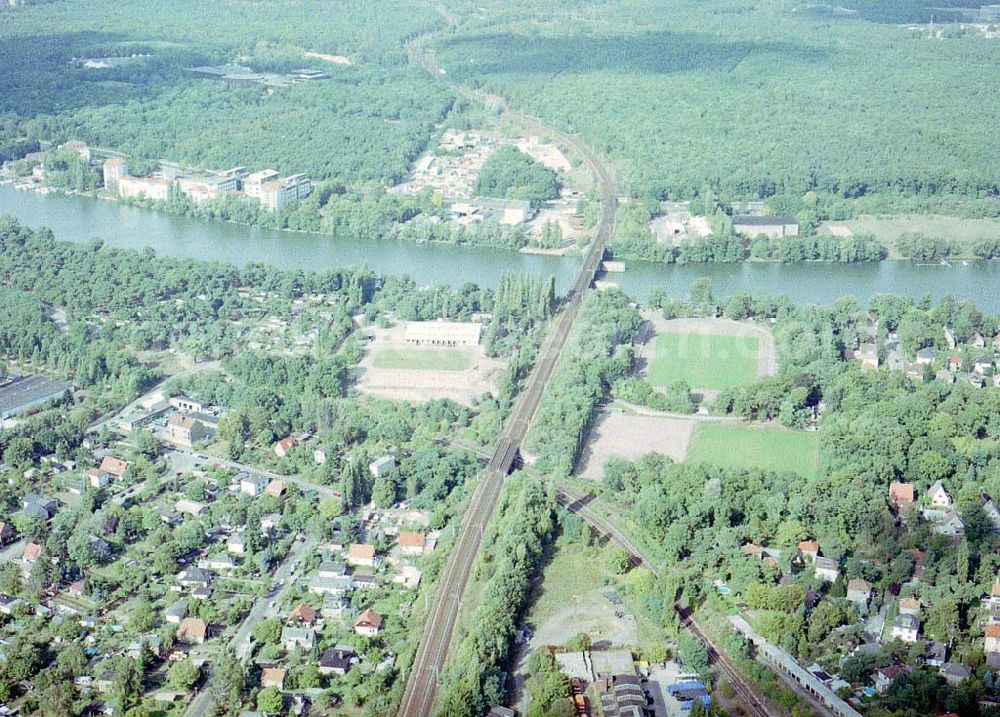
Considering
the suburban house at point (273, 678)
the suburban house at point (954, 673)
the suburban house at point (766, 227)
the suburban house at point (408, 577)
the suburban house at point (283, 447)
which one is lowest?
the suburban house at point (273, 678)

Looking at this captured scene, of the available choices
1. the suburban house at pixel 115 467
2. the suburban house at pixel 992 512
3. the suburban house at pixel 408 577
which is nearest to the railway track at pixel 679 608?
the suburban house at pixel 408 577

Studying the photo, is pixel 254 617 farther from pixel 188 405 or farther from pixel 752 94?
pixel 752 94

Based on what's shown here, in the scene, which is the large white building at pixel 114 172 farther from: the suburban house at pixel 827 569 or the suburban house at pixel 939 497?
the suburban house at pixel 827 569

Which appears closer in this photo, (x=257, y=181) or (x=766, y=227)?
(x=766, y=227)

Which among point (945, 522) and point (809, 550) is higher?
point (945, 522)

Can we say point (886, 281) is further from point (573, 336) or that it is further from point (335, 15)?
point (335, 15)

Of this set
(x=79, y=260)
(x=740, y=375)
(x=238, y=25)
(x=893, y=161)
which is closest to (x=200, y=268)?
(x=79, y=260)

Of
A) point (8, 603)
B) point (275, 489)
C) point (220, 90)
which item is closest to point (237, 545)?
point (275, 489)
